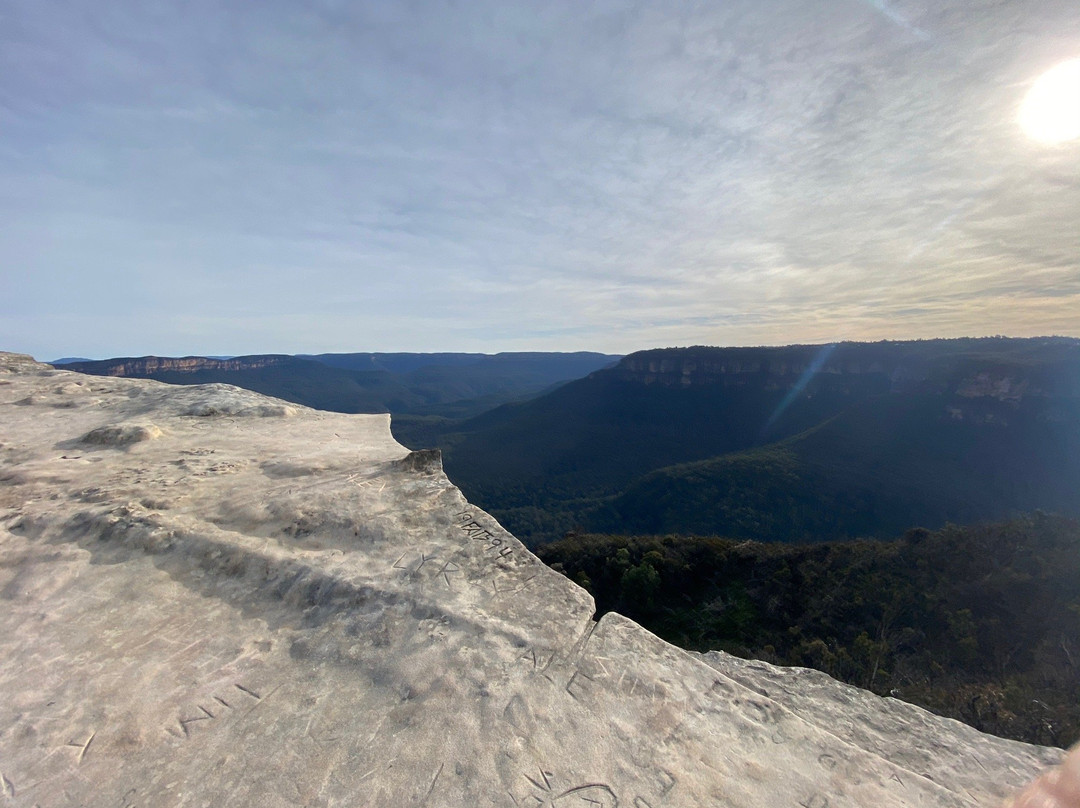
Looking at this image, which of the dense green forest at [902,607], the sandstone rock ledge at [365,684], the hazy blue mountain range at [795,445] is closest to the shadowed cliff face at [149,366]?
the hazy blue mountain range at [795,445]

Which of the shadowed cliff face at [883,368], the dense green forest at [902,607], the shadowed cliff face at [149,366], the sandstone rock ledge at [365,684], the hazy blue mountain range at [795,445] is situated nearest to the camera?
the sandstone rock ledge at [365,684]

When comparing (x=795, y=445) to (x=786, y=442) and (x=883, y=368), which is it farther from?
(x=883, y=368)

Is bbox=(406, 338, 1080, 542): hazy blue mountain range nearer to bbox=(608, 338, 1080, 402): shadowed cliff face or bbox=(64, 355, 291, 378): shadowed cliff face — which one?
bbox=(608, 338, 1080, 402): shadowed cliff face

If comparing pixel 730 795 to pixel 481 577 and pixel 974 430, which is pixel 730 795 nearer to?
pixel 481 577

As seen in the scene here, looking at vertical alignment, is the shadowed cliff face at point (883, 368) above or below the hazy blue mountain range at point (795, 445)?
above

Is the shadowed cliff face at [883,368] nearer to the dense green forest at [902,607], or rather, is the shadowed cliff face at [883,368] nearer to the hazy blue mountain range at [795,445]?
the hazy blue mountain range at [795,445]

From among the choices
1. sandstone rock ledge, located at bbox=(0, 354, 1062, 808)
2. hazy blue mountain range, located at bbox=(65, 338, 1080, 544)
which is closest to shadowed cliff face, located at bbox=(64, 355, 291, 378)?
hazy blue mountain range, located at bbox=(65, 338, 1080, 544)

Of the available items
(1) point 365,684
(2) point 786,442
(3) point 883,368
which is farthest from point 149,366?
(3) point 883,368
